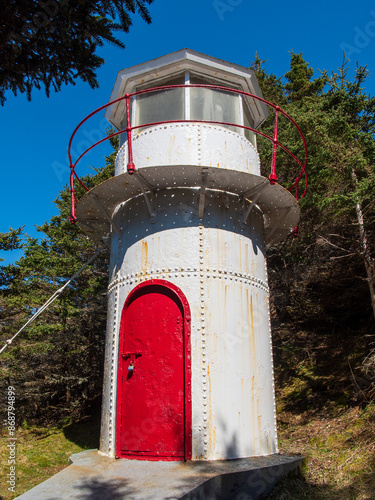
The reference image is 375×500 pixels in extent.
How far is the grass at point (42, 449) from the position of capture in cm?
954

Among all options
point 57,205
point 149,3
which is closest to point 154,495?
point 149,3

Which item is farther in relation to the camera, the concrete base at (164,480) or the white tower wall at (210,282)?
the white tower wall at (210,282)

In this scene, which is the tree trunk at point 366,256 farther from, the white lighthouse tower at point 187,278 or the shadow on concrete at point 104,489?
the shadow on concrete at point 104,489

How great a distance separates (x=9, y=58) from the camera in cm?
502

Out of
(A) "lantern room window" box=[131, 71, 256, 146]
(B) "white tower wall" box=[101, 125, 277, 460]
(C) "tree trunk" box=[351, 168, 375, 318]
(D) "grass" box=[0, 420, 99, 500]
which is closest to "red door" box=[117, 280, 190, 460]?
(B) "white tower wall" box=[101, 125, 277, 460]

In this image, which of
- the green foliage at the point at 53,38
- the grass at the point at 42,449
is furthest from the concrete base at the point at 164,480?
the green foliage at the point at 53,38

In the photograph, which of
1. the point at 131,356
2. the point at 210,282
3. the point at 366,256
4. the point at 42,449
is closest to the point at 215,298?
the point at 210,282

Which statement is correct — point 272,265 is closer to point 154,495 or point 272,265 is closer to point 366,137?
point 366,137

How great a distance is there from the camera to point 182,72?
9.07 metres

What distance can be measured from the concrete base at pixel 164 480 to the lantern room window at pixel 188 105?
6.74m

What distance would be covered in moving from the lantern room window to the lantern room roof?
0.11m

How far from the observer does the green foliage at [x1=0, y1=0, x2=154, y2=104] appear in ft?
15.4

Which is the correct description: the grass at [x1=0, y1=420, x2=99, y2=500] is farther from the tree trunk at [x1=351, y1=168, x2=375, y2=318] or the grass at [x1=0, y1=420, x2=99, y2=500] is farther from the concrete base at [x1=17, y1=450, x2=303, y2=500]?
the tree trunk at [x1=351, y1=168, x2=375, y2=318]

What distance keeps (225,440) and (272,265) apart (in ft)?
38.0
